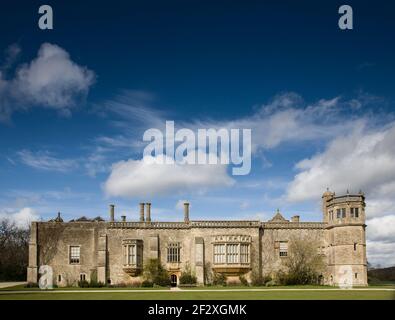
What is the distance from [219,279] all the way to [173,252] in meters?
4.58

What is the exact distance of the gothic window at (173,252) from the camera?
145 ft

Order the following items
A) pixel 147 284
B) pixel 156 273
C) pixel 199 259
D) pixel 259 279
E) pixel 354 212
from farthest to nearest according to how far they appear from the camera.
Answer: pixel 199 259 < pixel 259 279 < pixel 156 273 < pixel 354 212 < pixel 147 284

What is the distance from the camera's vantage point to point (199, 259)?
43156 millimetres

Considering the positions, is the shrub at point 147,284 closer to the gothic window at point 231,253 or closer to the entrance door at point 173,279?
the entrance door at point 173,279

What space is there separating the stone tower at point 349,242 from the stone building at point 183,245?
0.08 m

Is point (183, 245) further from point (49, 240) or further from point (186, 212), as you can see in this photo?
point (49, 240)

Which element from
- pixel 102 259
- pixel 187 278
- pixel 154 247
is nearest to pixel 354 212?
pixel 187 278

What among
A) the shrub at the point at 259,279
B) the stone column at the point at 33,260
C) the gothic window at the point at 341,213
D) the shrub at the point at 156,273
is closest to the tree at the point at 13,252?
the stone column at the point at 33,260

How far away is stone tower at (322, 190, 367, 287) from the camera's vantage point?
137 ft

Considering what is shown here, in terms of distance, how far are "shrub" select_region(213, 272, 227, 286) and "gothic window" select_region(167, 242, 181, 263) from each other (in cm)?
345

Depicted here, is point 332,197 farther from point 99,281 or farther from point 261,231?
point 99,281

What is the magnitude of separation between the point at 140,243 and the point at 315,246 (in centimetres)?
1509
